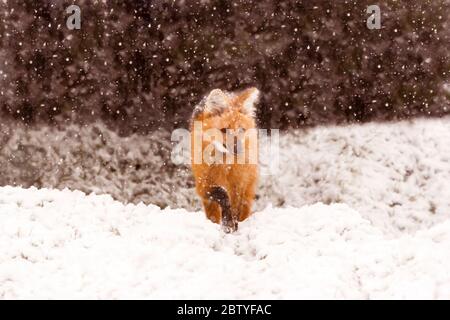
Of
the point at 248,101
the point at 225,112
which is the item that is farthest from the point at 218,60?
the point at 225,112

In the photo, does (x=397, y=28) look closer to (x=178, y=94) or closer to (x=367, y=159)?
(x=367, y=159)

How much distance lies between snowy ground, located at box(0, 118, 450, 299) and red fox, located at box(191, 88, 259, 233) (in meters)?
0.38

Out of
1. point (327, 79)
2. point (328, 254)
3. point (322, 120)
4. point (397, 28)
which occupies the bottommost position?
point (328, 254)

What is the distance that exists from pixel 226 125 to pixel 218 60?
12.1ft

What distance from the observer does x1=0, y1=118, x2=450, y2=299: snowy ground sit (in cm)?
621

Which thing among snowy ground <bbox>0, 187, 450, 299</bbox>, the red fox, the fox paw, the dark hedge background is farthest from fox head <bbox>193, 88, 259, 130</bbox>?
the dark hedge background

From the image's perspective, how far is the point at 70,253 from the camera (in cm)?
708

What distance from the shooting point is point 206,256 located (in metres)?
6.98

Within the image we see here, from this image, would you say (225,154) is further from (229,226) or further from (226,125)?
(229,226)

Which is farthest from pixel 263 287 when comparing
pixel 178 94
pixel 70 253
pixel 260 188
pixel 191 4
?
pixel 191 4

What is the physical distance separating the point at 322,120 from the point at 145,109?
3.92 meters

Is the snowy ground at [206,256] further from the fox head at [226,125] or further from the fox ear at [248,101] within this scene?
the fox ear at [248,101]

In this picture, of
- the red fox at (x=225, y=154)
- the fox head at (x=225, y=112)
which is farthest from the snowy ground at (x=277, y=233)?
the fox head at (x=225, y=112)
